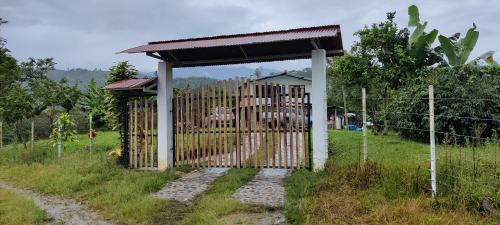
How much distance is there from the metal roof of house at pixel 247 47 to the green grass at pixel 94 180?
266cm

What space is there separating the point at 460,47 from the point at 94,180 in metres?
10.6

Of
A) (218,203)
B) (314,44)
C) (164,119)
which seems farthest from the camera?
(164,119)

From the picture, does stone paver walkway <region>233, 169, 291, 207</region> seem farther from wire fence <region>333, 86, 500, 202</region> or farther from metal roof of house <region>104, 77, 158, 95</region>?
metal roof of house <region>104, 77, 158, 95</region>

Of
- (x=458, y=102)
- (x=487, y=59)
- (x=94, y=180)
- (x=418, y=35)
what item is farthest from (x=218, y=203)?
(x=487, y=59)

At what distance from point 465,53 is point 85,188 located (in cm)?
1080

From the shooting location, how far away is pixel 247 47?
860cm

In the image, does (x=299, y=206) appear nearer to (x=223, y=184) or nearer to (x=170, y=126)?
(x=223, y=184)

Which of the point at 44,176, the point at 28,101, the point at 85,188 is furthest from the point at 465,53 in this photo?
the point at 28,101

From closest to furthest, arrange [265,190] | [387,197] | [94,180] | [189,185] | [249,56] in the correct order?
1. [387,197]
2. [265,190]
3. [189,185]
4. [94,180]
5. [249,56]

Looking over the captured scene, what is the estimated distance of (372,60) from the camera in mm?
14930

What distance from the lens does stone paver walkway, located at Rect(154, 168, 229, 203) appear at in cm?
674

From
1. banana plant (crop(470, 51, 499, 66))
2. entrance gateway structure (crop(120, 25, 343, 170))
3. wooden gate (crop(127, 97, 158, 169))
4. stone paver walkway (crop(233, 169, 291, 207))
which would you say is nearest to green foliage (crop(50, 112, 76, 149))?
wooden gate (crop(127, 97, 158, 169))

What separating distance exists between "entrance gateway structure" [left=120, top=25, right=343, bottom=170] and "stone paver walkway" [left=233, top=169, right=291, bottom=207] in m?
0.89

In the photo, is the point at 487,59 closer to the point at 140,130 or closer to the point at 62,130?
the point at 140,130
